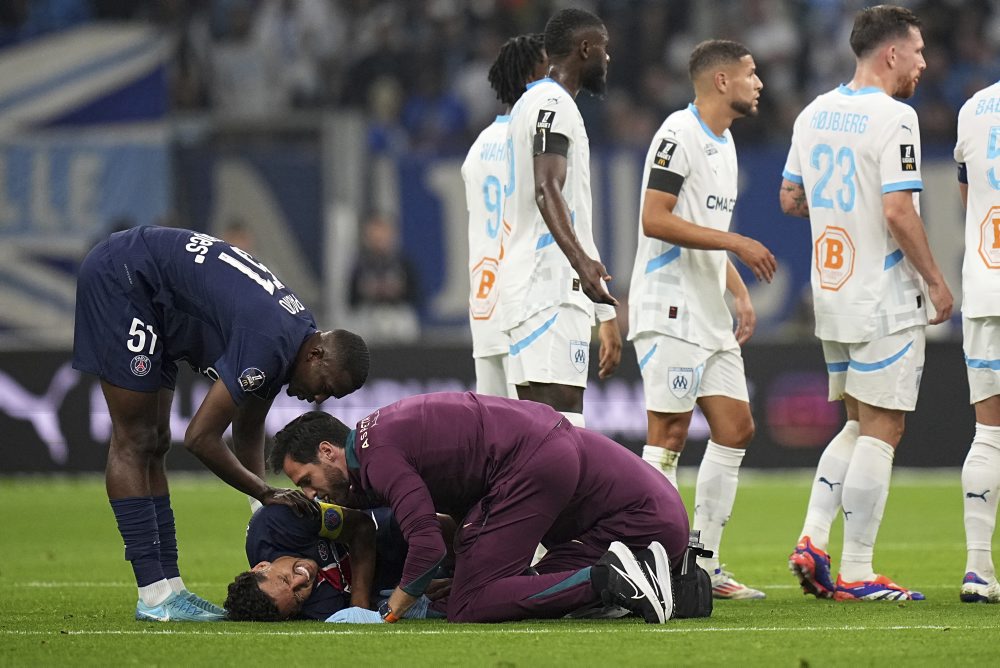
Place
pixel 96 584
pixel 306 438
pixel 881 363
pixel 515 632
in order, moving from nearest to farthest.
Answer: pixel 515 632 → pixel 306 438 → pixel 881 363 → pixel 96 584

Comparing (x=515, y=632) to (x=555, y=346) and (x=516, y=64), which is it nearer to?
(x=555, y=346)

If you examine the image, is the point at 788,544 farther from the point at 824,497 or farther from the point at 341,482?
the point at 341,482

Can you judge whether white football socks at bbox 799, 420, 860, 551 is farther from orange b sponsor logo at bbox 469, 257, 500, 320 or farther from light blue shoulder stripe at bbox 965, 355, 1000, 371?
orange b sponsor logo at bbox 469, 257, 500, 320

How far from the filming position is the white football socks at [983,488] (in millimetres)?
6750

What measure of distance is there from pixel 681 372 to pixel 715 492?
23.2 inches

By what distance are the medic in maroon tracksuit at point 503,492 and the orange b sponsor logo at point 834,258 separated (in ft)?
4.88

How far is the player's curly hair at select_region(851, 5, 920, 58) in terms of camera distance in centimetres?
707

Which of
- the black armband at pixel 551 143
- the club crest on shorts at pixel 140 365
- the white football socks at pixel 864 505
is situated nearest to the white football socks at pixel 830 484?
the white football socks at pixel 864 505

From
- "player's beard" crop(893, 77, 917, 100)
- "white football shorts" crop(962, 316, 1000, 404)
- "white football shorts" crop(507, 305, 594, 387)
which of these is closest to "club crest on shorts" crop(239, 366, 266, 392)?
"white football shorts" crop(507, 305, 594, 387)

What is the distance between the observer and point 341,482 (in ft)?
19.8

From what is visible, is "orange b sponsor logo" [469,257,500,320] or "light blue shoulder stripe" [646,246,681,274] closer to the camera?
"light blue shoulder stripe" [646,246,681,274]

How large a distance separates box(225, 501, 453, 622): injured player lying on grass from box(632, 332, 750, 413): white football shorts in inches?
56.6

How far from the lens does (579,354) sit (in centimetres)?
691

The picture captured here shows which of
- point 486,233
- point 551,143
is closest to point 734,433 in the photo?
point 551,143
